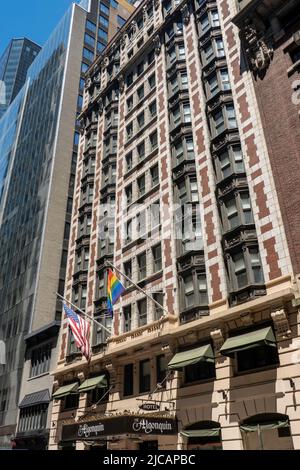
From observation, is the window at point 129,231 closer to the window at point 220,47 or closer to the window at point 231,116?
the window at point 231,116

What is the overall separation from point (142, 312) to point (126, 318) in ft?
6.02

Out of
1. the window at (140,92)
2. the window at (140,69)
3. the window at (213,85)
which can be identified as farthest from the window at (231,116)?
the window at (140,69)

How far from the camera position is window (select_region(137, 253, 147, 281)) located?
31108mm

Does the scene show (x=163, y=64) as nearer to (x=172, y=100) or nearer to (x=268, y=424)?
A: (x=172, y=100)

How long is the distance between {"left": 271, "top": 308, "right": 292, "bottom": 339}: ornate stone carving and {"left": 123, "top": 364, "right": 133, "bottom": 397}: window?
12.1 metres

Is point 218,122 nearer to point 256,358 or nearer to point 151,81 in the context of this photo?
point 151,81

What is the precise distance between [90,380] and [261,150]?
65.8ft

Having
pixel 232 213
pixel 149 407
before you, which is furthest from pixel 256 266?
pixel 149 407

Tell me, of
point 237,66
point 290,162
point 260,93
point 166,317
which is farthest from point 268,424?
point 237,66

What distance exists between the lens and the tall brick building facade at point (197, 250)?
20.6 metres

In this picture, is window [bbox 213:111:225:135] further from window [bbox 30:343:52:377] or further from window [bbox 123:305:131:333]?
window [bbox 30:343:52:377]

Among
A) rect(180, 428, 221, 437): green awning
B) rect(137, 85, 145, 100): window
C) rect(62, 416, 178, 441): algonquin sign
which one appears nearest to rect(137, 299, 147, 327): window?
rect(62, 416, 178, 441): algonquin sign

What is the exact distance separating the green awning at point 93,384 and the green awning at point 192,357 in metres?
7.86

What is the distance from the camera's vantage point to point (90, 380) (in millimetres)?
30141
